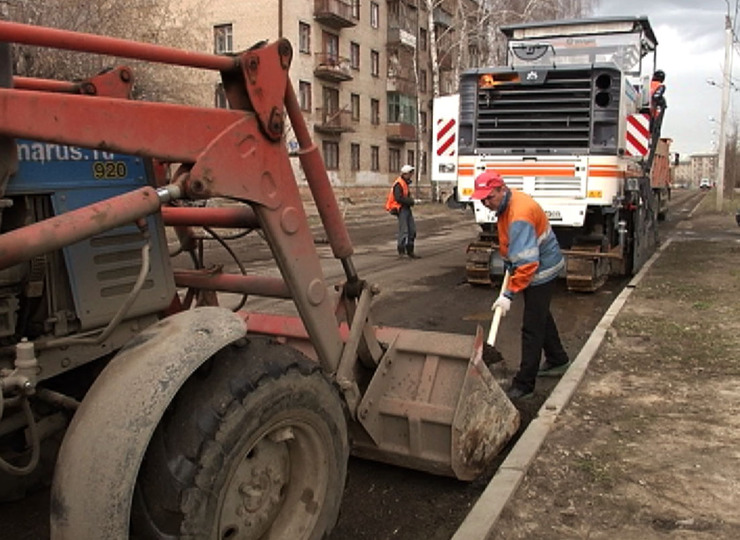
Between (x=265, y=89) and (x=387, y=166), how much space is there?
46482 mm

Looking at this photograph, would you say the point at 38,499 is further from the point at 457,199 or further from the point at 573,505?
the point at 457,199

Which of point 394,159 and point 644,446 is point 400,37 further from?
point 644,446

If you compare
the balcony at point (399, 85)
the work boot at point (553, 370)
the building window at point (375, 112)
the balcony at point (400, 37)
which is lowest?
the work boot at point (553, 370)

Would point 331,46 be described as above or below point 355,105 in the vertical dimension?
above

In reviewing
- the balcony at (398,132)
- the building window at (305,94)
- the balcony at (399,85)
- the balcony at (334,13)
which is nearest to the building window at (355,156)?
the balcony at (398,132)

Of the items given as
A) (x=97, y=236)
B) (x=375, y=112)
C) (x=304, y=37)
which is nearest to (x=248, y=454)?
(x=97, y=236)

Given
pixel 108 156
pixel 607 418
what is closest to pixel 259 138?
pixel 108 156

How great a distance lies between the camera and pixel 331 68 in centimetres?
4138

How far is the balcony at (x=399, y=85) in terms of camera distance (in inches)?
1903

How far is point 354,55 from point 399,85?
4.40m

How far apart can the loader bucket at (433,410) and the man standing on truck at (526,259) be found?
1.28 m

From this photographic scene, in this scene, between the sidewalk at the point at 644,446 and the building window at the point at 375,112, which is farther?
the building window at the point at 375,112

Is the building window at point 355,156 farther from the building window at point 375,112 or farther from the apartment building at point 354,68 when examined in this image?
the building window at point 375,112

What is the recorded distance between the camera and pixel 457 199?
34.3ft
